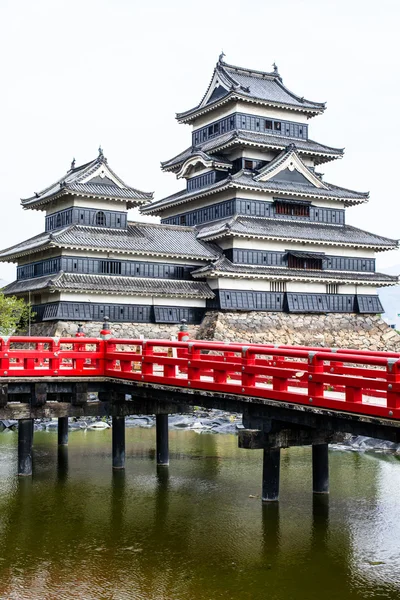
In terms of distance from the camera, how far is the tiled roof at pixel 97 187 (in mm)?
46531

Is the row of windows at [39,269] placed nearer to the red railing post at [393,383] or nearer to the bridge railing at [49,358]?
the bridge railing at [49,358]

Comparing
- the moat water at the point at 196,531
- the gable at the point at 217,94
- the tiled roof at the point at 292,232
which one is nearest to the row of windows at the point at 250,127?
the gable at the point at 217,94

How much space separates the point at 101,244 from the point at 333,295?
62.9 feet

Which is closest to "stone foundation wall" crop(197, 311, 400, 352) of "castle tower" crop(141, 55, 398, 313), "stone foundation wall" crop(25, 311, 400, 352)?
"stone foundation wall" crop(25, 311, 400, 352)

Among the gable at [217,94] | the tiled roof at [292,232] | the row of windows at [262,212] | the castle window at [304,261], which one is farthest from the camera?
the gable at [217,94]

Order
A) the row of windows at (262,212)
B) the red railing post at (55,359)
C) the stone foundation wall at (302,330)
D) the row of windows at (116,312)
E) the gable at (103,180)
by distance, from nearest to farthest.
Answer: the red railing post at (55,359) < the row of windows at (116,312) < the gable at (103,180) < the stone foundation wall at (302,330) < the row of windows at (262,212)

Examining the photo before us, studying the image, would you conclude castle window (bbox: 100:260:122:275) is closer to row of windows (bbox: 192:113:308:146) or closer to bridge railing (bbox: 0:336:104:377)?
row of windows (bbox: 192:113:308:146)

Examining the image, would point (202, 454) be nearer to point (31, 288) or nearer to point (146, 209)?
point (31, 288)

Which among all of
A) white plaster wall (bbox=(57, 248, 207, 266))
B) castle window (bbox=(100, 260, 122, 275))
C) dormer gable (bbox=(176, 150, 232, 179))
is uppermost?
dormer gable (bbox=(176, 150, 232, 179))

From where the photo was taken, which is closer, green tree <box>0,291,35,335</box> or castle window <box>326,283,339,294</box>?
green tree <box>0,291,35,335</box>

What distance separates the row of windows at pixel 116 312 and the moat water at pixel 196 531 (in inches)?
706

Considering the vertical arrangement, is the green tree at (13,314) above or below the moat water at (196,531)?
above

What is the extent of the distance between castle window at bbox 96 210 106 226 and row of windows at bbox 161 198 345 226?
9.67 metres

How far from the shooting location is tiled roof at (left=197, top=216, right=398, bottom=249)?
163 feet
